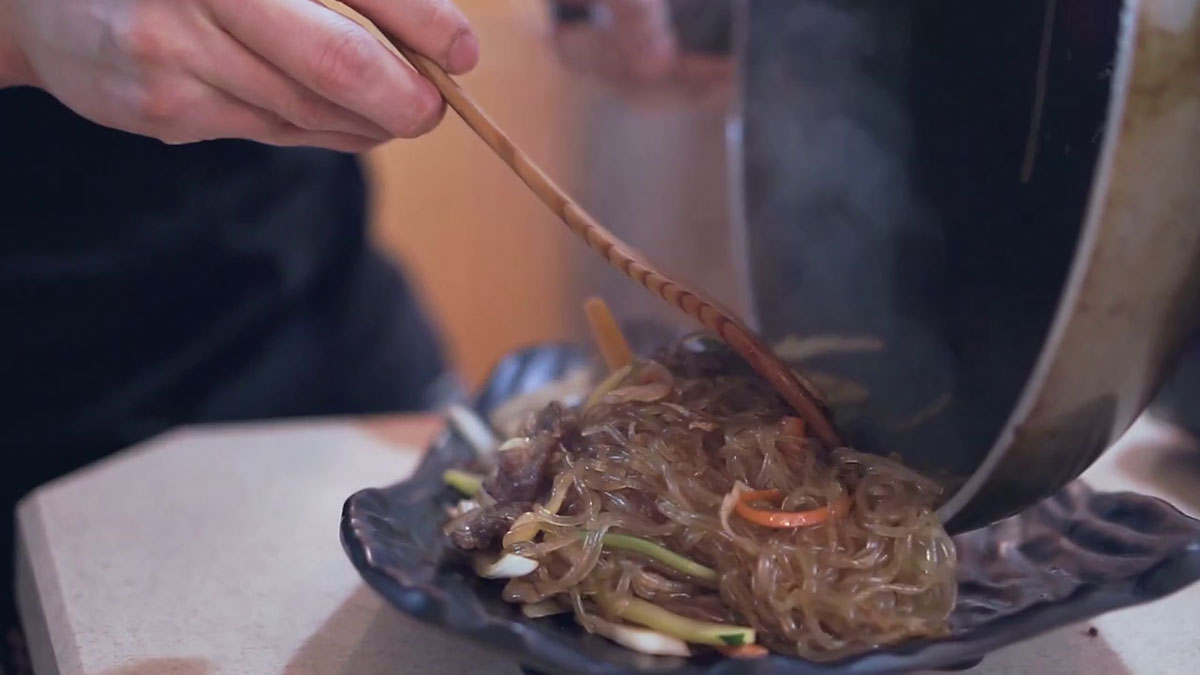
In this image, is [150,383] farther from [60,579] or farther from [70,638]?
[70,638]

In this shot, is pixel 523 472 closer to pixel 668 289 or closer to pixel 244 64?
pixel 668 289

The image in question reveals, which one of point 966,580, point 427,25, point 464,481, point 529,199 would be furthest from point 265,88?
point 529,199

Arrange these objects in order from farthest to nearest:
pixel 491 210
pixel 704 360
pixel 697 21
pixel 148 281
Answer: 1. pixel 491 210
2. pixel 697 21
3. pixel 148 281
4. pixel 704 360

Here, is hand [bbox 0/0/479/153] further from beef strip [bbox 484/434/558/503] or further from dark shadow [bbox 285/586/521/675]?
dark shadow [bbox 285/586/521/675]

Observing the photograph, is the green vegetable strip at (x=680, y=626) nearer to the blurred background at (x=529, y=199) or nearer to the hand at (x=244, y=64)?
the hand at (x=244, y=64)

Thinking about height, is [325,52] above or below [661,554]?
above

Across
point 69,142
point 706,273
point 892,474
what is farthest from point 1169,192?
point 706,273

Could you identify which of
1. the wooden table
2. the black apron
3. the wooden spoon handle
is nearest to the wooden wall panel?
the black apron
